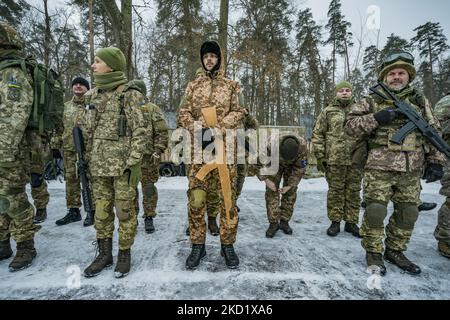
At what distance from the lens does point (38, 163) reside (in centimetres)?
355

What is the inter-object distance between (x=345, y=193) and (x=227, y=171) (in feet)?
7.04

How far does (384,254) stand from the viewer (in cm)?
285

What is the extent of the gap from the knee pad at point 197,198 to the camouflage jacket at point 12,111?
1839mm

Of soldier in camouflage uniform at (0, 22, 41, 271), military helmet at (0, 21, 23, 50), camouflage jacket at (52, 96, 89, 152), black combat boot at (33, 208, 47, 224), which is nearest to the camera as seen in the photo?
soldier in camouflage uniform at (0, 22, 41, 271)

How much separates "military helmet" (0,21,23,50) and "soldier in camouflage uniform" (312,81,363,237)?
155 inches

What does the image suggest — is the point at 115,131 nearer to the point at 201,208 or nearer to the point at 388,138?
the point at 201,208

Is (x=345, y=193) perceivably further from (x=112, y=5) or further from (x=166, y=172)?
(x=112, y=5)

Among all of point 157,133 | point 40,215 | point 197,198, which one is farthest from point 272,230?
point 40,215

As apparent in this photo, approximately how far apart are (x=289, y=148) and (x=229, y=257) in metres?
1.63

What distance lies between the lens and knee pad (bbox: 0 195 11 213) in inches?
101

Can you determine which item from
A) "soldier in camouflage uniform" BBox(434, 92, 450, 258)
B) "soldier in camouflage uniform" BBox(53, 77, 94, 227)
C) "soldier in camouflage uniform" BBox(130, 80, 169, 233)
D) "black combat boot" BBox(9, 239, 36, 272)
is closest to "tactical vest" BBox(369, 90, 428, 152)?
"soldier in camouflage uniform" BBox(434, 92, 450, 258)

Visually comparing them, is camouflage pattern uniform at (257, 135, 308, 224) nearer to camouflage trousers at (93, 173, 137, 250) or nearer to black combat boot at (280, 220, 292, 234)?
black combat boot at (280, 220, 292, 234)
